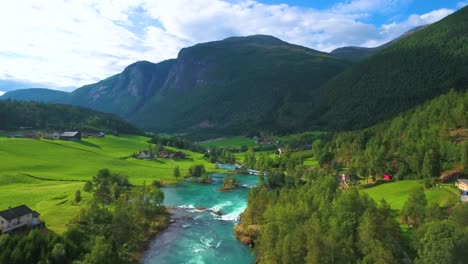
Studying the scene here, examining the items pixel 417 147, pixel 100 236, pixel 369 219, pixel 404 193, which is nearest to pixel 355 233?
pixel 369 219

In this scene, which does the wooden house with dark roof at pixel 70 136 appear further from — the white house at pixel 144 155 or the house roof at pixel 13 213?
the house roof at pixel 13 213

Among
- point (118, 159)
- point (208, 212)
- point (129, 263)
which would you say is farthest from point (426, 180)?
point (118, 159)

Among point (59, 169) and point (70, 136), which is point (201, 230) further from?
point (70, 136)

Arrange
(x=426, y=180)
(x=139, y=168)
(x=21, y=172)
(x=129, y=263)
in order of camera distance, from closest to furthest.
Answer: (x=129, y=263), (x=426, y=180), (x=21, y=172), (x=139, y=168)

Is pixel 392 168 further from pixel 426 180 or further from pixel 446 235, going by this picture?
pixel 446 235

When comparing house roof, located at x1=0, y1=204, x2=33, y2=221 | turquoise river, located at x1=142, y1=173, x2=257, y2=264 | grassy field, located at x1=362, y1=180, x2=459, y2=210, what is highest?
house roof, located at x1=0, y1=204, x2=33, y2=221

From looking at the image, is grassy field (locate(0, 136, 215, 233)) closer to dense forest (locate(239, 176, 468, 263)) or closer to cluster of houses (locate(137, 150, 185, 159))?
cluster of houses (locate(137, 150, 185, 159))

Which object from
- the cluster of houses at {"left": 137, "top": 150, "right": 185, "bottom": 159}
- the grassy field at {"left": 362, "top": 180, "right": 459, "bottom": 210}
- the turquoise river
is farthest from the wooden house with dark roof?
the grassy field at {"left": 362, "top": 180, "right": 459, "bottom": 210}
